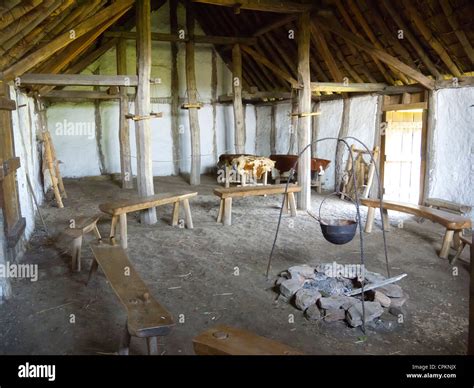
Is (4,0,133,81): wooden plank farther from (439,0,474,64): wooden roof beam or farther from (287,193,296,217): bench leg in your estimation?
(439,0,474,64): wooden roof beam

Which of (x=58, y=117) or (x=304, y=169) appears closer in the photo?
(x=304, y=169)

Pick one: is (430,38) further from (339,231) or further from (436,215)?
(339,231)

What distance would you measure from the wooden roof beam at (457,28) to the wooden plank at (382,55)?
1017 millimetres

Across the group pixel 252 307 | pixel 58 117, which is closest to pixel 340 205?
pixel 252 307

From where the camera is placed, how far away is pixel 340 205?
→ 9.09m

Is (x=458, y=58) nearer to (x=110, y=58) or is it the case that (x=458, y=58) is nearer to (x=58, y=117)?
(x=110, y=58)

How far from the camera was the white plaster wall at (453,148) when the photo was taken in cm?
761

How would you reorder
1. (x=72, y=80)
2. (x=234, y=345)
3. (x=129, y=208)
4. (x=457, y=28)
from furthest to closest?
(x=457, y=28) → (x=72, y=80) → (x=129, y=208) → (x=234, y=345)

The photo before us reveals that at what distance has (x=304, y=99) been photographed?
825 cm

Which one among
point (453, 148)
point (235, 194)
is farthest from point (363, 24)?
point (235, 194)

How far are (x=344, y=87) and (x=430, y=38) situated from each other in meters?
1.86

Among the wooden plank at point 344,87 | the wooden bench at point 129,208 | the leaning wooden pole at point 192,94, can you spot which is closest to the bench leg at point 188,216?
the wooden bench at point 129,208

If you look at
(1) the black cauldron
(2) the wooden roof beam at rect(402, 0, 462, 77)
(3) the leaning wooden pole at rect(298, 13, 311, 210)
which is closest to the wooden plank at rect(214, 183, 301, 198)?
(3) the leaning wooden pole at rect(298, 13, 311, 210)
